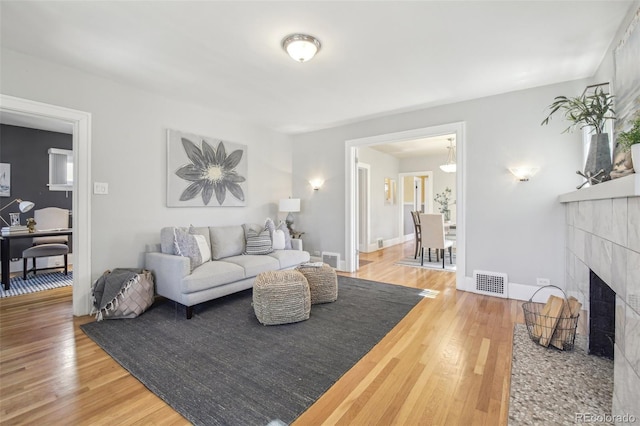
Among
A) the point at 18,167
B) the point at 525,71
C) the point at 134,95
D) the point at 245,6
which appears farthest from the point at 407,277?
the point at 18,167

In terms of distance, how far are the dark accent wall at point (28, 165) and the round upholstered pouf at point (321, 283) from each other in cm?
510

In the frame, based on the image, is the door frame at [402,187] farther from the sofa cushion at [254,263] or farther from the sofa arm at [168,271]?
the sofa arm at [168,271]

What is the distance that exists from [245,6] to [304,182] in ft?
12.0

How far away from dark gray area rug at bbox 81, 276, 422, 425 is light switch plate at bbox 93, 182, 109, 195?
1.37 m

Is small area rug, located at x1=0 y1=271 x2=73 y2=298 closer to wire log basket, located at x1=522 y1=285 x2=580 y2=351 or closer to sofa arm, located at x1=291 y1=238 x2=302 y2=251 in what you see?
sofa arm, located at x1=291 y1=238 x2=302 y2=251

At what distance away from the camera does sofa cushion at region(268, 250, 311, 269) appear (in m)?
3.94

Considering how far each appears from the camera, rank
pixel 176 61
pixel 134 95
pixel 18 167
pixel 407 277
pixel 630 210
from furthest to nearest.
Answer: pixel 18 167 < pixel 407 277 < pixel 134 95 < pixel 176 61 < pixel 630 210

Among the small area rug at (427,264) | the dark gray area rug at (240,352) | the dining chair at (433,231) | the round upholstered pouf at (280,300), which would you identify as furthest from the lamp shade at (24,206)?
the dining chair at (433,231)

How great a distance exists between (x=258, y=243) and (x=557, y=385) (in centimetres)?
333

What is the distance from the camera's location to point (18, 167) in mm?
4840

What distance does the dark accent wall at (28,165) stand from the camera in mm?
4742

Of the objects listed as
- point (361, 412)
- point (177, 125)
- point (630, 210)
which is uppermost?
point (177, 125)

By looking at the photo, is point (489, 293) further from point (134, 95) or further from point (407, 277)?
point (134, 95)

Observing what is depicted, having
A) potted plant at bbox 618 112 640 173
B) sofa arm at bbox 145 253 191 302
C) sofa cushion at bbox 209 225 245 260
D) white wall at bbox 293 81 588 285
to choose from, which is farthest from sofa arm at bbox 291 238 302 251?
potted plant at bbox 618 112 640 173
